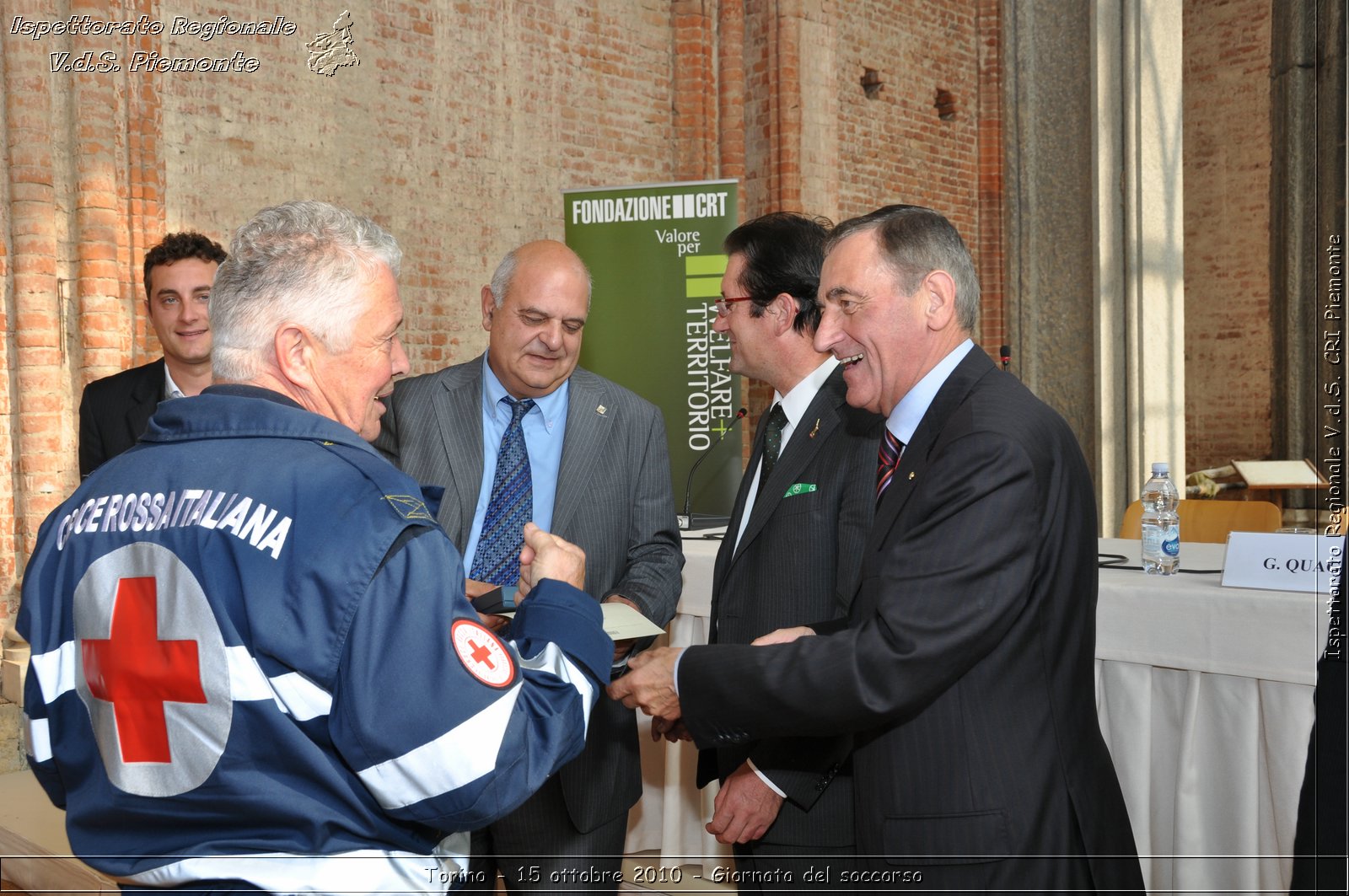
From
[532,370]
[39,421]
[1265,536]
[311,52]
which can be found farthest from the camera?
[311,52]

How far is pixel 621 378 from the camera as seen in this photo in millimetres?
6754

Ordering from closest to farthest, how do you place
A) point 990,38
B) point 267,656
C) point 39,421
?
1. point 267,656
2. point 39,421
3. point 990,38

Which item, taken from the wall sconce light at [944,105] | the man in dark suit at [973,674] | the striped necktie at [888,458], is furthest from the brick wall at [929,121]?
the man in dark suit at [973,674]

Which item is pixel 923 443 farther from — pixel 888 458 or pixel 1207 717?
pixel 1207 717

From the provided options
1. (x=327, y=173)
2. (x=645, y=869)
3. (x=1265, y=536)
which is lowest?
(x=645, y=869)

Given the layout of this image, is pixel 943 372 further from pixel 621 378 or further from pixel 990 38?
pixel 990 38

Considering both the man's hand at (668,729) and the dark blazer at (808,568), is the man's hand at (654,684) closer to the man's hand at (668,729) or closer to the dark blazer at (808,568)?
the man's hand at (668,729)

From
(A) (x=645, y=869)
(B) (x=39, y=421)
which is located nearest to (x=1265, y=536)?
(A) (x=645, y=869)

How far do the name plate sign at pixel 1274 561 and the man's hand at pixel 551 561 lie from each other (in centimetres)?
184

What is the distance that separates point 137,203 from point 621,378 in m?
2.82

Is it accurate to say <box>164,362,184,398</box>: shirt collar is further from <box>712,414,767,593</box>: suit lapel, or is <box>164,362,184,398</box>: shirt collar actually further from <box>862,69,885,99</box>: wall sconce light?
<box>862,69,885,99</box>: wall sconce light

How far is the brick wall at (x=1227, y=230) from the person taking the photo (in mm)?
11836

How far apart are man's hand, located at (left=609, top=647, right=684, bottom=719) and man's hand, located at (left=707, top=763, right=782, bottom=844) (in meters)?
0.24

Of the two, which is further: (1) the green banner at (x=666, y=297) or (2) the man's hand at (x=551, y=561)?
(1) the green banner at (x=666, y=297)
